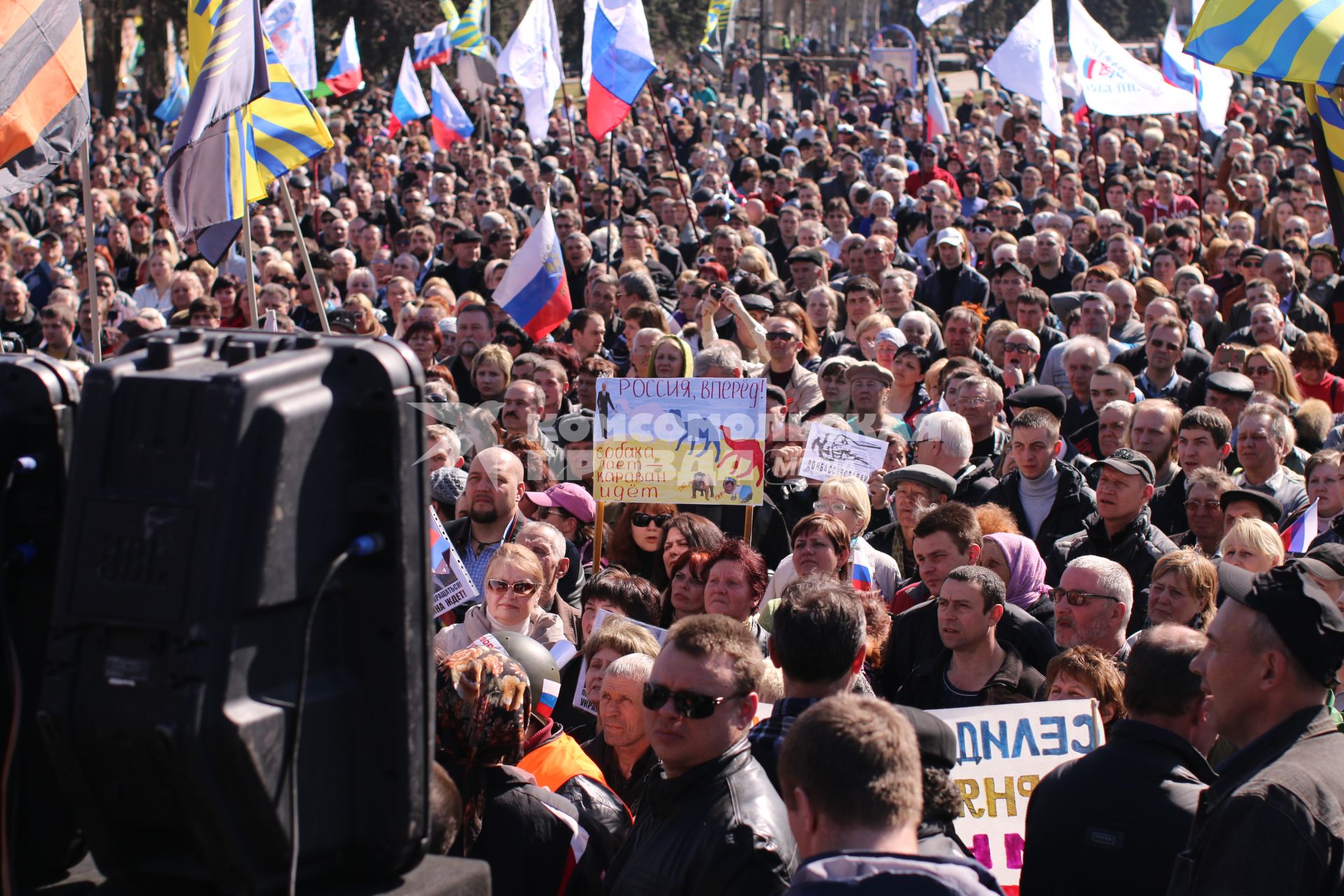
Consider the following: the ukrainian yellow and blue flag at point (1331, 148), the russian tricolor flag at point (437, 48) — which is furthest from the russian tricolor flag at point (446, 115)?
the ukrainian yellow and blue flag at point (1331, 148)

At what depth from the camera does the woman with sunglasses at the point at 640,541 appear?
6.71 m

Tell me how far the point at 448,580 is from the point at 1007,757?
2.54 m

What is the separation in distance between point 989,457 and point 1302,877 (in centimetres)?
506

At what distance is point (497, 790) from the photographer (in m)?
3.48

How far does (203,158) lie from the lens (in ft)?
22.8

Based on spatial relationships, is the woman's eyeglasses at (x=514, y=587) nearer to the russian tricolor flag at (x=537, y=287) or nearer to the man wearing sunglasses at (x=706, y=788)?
the man wearing sunglasses at (x=706, y=788)

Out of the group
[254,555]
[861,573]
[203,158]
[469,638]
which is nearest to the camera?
[254,555]

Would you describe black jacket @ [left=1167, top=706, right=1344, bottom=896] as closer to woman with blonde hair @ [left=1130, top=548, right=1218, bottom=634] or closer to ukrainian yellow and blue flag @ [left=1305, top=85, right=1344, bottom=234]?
woman with blonde hair @ [left=1130, top=548, right=1218, bottom=634]

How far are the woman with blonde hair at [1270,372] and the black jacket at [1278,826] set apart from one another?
5.78 metres

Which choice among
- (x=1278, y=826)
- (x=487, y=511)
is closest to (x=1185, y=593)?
(x=1278, y=826)

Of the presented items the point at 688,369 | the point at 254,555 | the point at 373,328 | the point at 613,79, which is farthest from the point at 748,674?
the point at 613,79

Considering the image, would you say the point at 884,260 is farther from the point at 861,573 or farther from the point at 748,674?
the point at 748,674

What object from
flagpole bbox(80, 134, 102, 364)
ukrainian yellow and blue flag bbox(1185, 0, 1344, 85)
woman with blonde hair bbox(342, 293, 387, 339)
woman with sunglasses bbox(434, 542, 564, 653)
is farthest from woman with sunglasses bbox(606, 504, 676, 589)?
woman with blonde hair bbox(342, 293, 387, 339)

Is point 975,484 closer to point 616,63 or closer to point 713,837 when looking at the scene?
point 713,837
